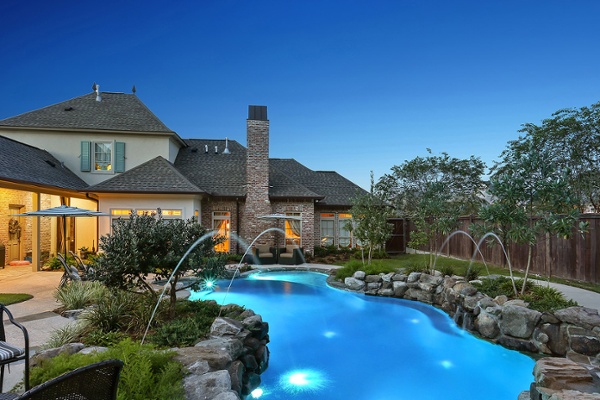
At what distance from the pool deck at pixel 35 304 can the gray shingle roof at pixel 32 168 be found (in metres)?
3.18

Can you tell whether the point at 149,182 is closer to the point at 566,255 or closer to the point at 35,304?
the point at 35,304

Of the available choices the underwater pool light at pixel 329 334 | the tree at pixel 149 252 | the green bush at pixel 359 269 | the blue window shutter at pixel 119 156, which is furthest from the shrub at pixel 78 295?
the blue window shutter at pixel 119 156

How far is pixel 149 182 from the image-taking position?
14.7 metres

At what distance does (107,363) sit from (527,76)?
62.8 ft

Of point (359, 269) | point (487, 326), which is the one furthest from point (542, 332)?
point (359, 269)

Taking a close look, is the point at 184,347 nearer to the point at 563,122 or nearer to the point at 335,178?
the point at 335,178

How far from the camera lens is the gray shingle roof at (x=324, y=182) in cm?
1860

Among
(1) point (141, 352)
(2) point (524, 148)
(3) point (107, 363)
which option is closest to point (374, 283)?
(1) point (141, 352)

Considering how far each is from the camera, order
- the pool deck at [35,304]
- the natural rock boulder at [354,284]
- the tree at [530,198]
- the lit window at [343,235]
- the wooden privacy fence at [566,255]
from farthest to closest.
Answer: the lit window at [343,235]
the natural rock boulder at [354,284]
the wooden privacy fence at [566,255]
the tree at [530,198]
the pool deck at [35,304]

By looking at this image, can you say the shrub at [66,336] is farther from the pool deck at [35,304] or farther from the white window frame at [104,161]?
the white window frame at [104,161]

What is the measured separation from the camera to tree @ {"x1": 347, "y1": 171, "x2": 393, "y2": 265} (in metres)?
12.8

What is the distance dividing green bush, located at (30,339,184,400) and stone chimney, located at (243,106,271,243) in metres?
12.5

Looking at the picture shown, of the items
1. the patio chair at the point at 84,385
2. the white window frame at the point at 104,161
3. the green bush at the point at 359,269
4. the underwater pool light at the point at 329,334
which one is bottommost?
the underwater pool light at the point at 329,334

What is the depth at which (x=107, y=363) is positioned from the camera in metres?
1.80
